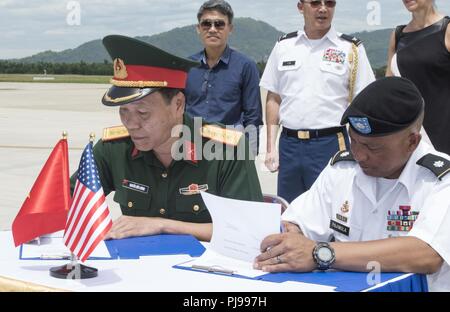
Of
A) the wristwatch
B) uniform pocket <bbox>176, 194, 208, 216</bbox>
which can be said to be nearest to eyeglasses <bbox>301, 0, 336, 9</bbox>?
uniform pocket <bbox>176, 194, 208, 216</bbox>

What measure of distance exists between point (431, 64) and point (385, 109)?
164cm

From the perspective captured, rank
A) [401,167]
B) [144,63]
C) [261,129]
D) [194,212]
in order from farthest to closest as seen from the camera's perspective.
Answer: [261,129]
[194,212]
[144,63]
[401,167]

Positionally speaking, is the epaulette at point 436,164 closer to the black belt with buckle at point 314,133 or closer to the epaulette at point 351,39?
the black belt with buckle at point 314,133

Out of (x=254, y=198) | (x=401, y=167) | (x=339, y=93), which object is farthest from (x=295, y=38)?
(x=401, y=167)

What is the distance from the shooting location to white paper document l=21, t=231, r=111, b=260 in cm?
242

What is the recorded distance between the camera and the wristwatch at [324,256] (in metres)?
2.21

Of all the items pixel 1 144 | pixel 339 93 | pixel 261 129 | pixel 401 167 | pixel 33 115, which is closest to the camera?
pixel 401 167

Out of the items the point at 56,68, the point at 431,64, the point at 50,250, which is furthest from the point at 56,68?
the point at 50,250

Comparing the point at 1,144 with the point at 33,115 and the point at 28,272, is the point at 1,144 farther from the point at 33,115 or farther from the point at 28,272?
the point at 28,272

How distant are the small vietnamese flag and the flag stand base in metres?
0.23

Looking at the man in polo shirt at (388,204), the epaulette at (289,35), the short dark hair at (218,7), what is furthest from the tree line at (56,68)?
the man in polo shirt at (388,204)
